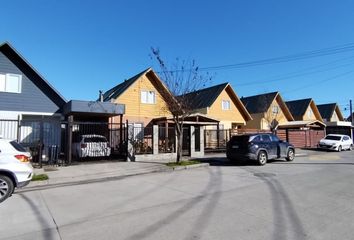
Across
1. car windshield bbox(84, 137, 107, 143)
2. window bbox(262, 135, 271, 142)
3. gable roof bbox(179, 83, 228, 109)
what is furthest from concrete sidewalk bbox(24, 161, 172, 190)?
gable roof bbox(179, 83, 228, 109)

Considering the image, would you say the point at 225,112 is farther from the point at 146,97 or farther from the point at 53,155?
the point at 53,155

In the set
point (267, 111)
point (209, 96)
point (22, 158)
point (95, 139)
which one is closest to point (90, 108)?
point (95, 139)

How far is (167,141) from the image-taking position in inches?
805

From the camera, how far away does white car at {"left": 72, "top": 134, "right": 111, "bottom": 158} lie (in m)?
18.0

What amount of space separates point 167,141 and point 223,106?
15.3 meters

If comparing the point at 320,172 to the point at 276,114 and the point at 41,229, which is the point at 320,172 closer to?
the point at 41,229

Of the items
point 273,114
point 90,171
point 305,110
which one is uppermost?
point 305,110

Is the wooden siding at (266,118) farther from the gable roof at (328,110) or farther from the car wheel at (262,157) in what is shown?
the car wheel at (262,157)

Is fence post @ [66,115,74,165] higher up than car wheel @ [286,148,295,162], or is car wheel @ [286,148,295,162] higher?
fence post @ [66,115,74,165]

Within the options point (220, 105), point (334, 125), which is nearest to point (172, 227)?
point (220, 105)

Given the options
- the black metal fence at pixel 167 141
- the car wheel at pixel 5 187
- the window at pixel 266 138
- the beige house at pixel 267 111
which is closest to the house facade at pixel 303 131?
the beige house at pixel 267 111

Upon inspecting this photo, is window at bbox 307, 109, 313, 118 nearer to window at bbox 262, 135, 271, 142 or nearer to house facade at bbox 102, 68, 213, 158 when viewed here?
house facade at bbox 102, 68, 213, 158

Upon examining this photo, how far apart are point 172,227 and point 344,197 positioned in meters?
5.36

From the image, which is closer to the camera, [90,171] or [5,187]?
[5,187]
